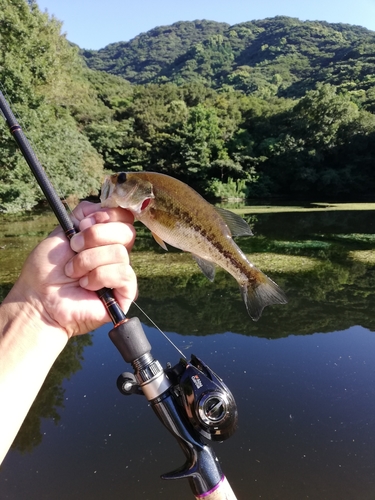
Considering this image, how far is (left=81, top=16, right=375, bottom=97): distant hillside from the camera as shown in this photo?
89.2 metres

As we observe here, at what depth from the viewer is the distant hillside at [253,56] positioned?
8925 cm

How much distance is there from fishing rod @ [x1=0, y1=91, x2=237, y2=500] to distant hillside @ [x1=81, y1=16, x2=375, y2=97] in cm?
7866

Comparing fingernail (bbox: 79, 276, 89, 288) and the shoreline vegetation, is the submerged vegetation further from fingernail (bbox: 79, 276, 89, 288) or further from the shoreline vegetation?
fingernail (bbox: 79, 276, 89, 288)

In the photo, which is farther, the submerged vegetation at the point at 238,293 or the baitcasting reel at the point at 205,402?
Result: the submerged vegetation at the point at 238,293

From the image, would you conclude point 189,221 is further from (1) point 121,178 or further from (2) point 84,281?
(2) point 84,281

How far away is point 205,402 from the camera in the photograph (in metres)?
1.67

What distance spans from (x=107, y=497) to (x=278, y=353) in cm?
388

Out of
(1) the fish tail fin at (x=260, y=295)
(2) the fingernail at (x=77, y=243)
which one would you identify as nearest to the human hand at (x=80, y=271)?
(2) the fingernail at (x=77, y=243)

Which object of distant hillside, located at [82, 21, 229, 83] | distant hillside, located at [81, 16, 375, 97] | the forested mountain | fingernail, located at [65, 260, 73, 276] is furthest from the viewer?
distant hillside, located at [82, 21, 229, 83]

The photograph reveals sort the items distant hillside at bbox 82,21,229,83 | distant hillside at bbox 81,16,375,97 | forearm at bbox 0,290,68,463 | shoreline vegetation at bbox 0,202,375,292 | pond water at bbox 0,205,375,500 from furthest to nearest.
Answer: distant hillside at bbox 82,21,229,83
distant hillside at bbox 81,16,375,97
shoreline vegetation at bbox 0,202,375,292
pond water at bbox 0,205,375,500
forearm at bbox 0,290,68,463

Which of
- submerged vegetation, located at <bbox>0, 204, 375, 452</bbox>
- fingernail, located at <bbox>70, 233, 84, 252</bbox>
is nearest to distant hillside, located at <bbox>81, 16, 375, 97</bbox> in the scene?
submerged vegetation, located at <bbox>0, 204, 375, 452</bbox>

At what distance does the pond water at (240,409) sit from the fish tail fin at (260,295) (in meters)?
3.25

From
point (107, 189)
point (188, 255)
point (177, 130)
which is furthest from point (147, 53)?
point (107, 189)

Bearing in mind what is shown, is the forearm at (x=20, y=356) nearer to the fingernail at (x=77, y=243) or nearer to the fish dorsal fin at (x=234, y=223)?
the fingernail at (x=77, y=243)
